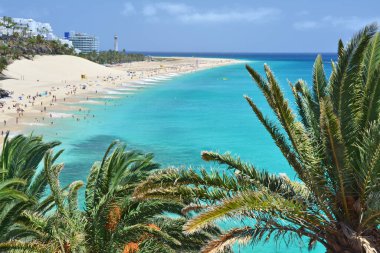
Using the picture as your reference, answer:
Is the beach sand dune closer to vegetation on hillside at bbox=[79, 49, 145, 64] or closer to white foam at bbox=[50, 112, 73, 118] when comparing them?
vegetation on hillside at bbox=[79, 49, 145, 64]

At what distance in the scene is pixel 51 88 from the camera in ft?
220

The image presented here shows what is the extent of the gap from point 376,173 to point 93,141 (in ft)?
95.3

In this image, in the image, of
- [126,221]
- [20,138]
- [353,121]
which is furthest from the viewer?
[20,138]

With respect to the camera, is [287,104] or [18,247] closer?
[287,104]

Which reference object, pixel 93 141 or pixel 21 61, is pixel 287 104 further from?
pixel 21 61

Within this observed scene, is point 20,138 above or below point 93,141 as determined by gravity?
above

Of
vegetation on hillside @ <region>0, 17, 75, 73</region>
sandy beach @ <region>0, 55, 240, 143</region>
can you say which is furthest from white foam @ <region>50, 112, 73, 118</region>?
vegetation on hillside @ <region>0, 17, 75, 73</region>

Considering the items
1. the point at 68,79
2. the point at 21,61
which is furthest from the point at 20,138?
the point at 21,61

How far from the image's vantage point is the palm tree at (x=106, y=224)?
731cm

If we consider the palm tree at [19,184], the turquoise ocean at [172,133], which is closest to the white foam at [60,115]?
the turquoise ocean at [172,133]

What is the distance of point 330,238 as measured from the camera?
5.86 meters

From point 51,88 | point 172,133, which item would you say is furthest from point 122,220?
point 51,88

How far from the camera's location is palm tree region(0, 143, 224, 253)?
288 inches

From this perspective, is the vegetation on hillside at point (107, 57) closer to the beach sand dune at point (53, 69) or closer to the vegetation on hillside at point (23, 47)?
the vegetation on hillside at point (23, 47)
